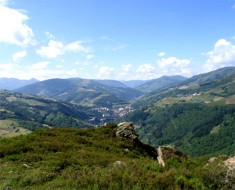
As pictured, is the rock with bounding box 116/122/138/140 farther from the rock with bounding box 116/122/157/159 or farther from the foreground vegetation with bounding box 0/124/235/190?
the foreground vegetation with bounding box 0/124/235/190

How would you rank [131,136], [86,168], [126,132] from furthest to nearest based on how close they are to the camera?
[126,132] → [131,136] → [86,168]

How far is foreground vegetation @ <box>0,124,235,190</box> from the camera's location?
1616 cm

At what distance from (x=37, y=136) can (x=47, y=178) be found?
16.1m

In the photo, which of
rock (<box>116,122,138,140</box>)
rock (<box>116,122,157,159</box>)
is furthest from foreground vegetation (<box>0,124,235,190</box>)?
rock (<box>116,122,138,140</box>)

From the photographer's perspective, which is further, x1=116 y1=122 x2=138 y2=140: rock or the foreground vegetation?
x1=116 y1=122 x2=138 y2=140: rock

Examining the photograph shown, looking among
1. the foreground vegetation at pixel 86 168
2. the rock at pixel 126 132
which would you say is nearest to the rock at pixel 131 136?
the rock at pixel 126 132

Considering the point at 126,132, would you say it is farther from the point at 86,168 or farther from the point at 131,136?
the point at 86,168

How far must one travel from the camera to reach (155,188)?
15695 mm

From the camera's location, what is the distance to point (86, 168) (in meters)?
21.3

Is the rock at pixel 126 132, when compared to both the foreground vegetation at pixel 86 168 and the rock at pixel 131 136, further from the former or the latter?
the foreground vegetation at pixel 86 168

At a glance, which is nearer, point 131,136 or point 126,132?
point 131,136

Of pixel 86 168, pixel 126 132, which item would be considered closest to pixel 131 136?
pixel 126 132

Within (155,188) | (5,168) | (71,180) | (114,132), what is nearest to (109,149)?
(114,132)

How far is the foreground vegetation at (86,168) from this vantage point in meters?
16.2
